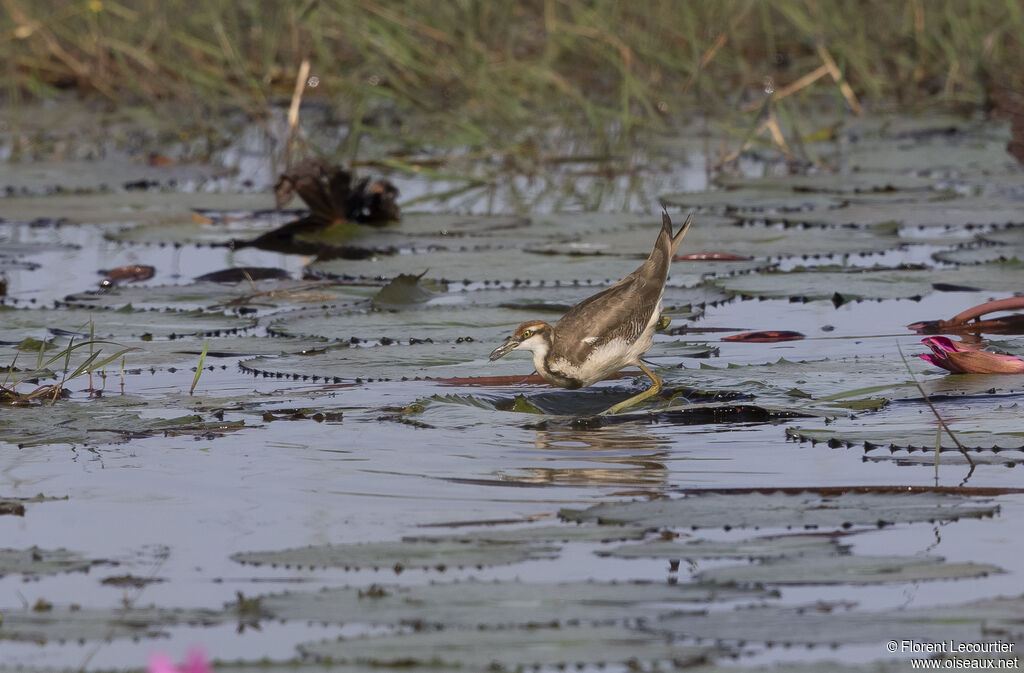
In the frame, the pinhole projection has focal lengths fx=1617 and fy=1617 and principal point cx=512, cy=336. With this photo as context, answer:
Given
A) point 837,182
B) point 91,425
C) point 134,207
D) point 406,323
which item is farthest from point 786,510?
point 134,207

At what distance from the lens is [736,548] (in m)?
3.03

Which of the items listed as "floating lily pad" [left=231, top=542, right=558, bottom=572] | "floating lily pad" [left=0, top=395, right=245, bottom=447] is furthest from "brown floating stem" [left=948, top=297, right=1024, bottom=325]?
"floating lily pad" [left=231, top=542, right=558, bottom=572]

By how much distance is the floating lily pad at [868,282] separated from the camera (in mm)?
5727

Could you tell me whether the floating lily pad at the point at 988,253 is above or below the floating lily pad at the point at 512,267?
above

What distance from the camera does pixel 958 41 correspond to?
11867mm

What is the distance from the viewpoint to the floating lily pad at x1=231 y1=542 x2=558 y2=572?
298cm

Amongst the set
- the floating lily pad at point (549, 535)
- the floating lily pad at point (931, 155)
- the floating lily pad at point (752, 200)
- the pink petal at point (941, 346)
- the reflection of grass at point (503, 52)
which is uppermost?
the reflection of grass at point (503, 52)

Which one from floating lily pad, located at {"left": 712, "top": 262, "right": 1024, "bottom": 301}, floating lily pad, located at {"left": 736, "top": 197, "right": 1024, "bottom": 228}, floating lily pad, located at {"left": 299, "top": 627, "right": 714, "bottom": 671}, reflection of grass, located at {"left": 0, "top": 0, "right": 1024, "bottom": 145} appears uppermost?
reflection of grass, located at {"left": 0, "top": 0, "right": 1024, "bottom": 145}

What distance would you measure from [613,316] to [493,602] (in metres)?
1.98

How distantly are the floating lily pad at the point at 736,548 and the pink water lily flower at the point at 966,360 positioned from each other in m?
1.58

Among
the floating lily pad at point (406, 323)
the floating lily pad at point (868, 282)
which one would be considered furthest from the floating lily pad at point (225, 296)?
the floating lily pad at point (868, 282)

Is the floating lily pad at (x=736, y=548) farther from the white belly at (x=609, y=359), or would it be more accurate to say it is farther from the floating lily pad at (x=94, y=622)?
the white belly at (x=609, y=359)

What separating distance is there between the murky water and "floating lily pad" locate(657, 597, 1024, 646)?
4 cm

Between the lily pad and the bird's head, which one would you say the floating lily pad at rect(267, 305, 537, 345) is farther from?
the lily pad
